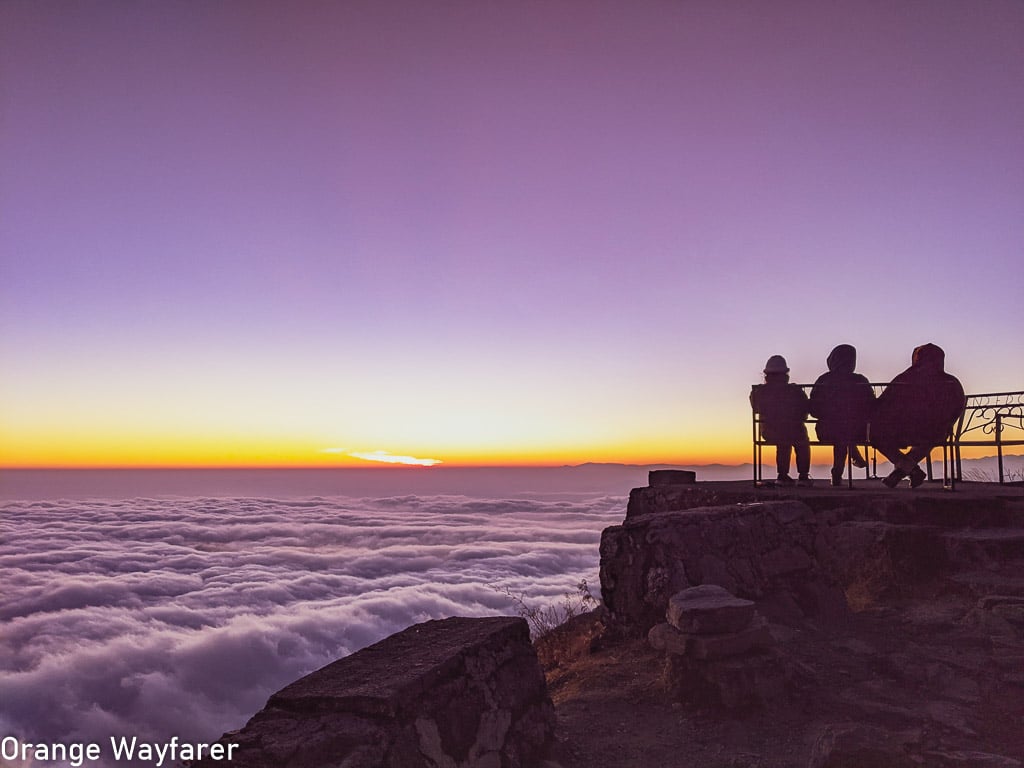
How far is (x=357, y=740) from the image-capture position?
10.3 feet

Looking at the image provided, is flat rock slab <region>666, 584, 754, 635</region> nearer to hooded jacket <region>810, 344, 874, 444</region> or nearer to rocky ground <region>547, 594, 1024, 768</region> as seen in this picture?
rocky ground <region>547, 594, 1024, 768</region>

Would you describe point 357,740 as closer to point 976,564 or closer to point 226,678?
point 976,564

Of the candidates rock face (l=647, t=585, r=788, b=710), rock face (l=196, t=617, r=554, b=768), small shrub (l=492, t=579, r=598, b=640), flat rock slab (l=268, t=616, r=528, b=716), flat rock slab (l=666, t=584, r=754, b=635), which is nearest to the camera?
rock face (l=196, t=617, r=554, b=768)

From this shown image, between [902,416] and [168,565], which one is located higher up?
[902,416]

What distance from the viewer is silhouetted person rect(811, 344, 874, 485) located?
1017 centimetres

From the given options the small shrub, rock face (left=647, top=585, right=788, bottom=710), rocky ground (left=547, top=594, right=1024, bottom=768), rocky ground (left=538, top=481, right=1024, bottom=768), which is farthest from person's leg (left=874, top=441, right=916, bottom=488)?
rock face (left=647, top=585, right=788, bottom=710)

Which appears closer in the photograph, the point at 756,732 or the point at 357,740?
the point at 357,740

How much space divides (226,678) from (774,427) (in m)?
38.9

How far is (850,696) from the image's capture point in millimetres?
5398

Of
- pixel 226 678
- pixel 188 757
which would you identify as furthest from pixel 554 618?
pixel 226 678

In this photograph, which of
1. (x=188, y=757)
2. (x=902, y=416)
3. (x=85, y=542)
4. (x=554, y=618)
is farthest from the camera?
(x=85, y=542)

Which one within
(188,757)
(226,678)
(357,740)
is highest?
(357,740)

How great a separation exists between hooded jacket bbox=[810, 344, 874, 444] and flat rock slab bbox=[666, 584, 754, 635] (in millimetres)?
5709

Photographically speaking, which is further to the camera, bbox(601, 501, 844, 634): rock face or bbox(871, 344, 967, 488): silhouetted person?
bbox(871, 344, 967, 488): silhouetted person
